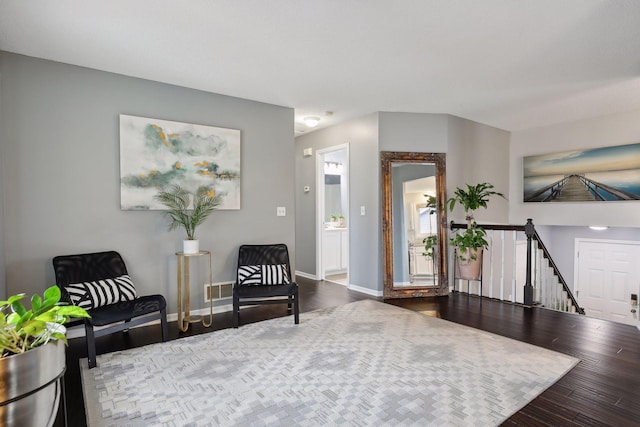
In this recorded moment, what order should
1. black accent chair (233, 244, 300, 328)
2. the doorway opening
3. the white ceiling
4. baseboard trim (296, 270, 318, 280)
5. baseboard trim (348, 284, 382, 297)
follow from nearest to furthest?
the white ceiling < black accent chair (233, 244, 300, 328) < baseboard trim (348, 284, 382, 297) < the doorway opening < baseboard trim (296, 270, 318, 280)

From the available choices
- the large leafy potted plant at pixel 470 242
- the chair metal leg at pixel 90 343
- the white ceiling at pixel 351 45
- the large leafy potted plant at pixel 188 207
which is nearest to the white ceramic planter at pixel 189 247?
the large leafy potted plant at pixel 188 207

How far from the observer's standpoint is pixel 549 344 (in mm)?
3094

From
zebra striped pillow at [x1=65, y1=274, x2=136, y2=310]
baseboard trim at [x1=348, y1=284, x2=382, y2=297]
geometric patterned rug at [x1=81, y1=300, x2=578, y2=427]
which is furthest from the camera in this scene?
baseboard trim at [x1=348, y1=284, x2=382, y2=297]

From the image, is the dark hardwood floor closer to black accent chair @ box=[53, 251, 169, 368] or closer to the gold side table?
the gold side table

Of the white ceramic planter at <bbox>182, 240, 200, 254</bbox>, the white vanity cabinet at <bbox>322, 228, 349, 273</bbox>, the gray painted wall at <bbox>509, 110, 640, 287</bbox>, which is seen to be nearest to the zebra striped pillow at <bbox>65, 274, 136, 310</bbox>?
the white ceramic planter at <bbox>182, 240, 200, 254</bbox>

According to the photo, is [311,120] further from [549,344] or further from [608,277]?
[608,277]

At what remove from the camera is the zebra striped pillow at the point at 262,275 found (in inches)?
152

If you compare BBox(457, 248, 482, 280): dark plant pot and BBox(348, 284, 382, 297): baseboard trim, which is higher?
BBox(457, 248, 482, 280): dark plant pot

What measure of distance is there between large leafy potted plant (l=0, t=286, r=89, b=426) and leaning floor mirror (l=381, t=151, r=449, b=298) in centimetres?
407

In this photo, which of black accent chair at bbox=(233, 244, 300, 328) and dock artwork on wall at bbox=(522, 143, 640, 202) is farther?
dock artwork on wall at bbox=(522, 143, 640, 202)

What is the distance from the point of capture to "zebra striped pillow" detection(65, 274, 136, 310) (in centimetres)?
284

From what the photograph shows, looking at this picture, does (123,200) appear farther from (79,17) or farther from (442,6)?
(442,6)

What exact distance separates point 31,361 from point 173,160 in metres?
2.90

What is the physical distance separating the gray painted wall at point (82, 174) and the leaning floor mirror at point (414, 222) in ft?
6.61
